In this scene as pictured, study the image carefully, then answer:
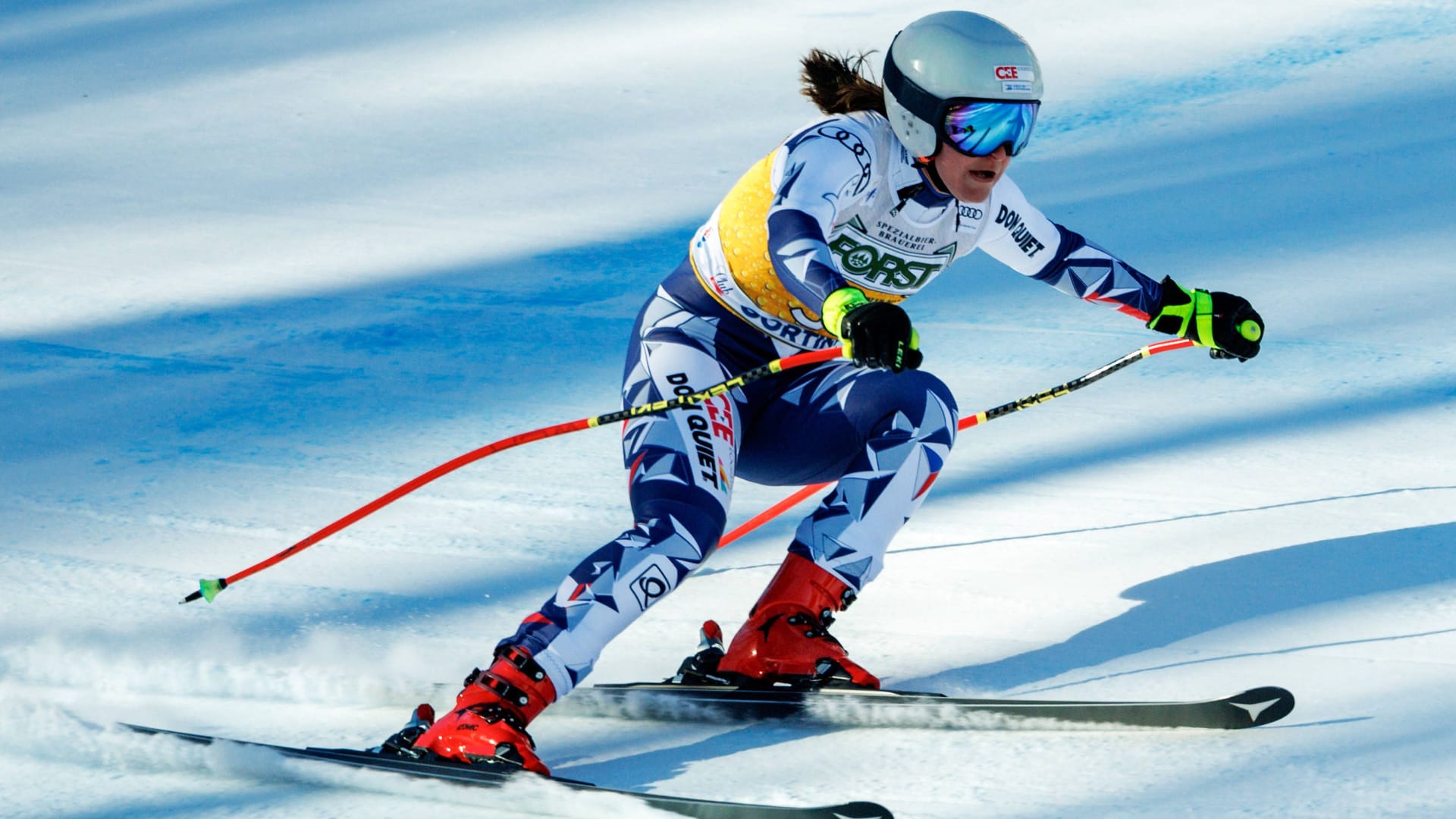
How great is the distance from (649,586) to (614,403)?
2275 mm

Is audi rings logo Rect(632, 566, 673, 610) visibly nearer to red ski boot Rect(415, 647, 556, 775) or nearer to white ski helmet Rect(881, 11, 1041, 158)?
red ski boot Rect(415, 647, 556, 775)

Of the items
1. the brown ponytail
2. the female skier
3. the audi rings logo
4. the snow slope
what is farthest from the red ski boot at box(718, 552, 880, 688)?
the brown ponytail

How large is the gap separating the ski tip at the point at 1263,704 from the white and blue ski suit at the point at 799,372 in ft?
2.40

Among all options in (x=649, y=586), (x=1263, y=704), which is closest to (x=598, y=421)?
(x=649, y=586)

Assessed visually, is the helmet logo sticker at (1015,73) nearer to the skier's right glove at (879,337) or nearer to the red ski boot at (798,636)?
the skier's right glove at (879,337)

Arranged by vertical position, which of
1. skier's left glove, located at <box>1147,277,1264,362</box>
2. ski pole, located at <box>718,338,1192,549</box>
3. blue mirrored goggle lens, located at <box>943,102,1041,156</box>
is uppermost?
blue mirrored goggle lens, located at <box>943,102,1041,156</box>

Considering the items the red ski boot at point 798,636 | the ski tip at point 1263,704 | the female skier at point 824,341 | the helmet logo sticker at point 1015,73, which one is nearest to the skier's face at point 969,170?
the female skier at point 824,341

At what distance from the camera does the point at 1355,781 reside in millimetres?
2943

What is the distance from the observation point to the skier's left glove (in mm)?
3672

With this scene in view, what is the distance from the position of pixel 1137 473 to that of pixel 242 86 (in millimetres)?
5882

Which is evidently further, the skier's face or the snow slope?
the skier's face

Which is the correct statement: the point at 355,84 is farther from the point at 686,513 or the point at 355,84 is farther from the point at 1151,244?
the point at 686,513

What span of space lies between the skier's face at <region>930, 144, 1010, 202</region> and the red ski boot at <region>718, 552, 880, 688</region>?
80cm

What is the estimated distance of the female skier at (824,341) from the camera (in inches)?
123
